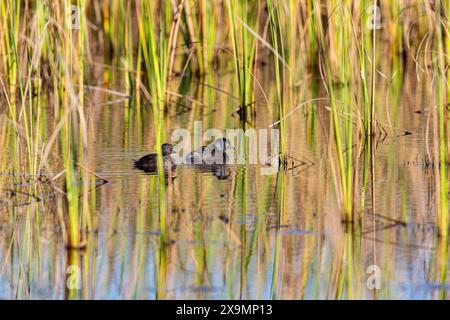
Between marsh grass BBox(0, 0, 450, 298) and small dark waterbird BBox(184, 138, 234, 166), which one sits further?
small dark waterbird BBox(184, 138, 234, 166)

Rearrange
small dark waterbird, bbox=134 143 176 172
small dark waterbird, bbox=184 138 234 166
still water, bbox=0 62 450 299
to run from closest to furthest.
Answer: still water, bbox=0 62 450 299 → small dark waterbird, bbox=134 143 176 172 → small dark waterbird, bbox=184 138 234 166

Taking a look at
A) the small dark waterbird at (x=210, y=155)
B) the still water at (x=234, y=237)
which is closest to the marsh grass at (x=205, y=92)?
the still water at (x=234, y=237)

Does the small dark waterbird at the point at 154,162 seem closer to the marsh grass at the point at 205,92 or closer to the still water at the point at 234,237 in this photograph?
the still water at the point at 234,237

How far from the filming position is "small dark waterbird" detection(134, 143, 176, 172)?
5.66 meters

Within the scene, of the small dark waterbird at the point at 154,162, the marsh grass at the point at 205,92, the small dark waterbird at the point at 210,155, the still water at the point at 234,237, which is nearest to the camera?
the still water at the point at 234,237

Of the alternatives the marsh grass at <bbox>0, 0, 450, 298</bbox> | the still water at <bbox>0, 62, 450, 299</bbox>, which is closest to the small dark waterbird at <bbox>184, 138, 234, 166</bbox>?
the still water at <bbox>0, 62, 450, 299</bbox>

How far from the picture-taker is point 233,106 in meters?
7.75

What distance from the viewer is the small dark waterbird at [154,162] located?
5664 millimetres

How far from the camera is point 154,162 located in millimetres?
5711

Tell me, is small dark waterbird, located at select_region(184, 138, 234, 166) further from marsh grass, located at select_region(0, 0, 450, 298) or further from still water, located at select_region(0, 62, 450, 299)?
marsh grass, located at select_region(0, 0, 450, 298)

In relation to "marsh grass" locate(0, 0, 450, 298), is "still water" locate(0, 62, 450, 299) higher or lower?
lower

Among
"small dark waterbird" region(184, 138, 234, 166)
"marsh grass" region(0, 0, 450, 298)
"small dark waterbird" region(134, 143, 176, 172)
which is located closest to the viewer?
"marsh grass" region(0, 0, 450, 298)
